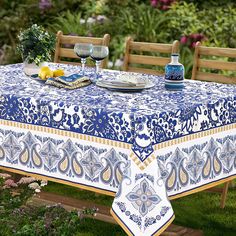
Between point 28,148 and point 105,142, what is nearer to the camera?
point 105,142

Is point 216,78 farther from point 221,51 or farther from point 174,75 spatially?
point 174,75

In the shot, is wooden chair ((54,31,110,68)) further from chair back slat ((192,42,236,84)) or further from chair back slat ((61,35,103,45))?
chair back slat ((192,42,236,84))

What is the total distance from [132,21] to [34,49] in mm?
4177

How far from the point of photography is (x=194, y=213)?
19.8 ft

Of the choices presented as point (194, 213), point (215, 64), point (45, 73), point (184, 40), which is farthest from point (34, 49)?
point (184, 40)

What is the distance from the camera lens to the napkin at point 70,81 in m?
5.07

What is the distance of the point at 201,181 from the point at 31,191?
1017 millimetres

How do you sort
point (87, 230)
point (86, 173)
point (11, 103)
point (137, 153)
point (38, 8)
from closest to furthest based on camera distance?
point (137, 153) < point (86, 173) < point (11, 103) < point (87, 230) < point (38, 8)

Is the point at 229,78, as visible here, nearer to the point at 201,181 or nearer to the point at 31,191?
the point at 201,181

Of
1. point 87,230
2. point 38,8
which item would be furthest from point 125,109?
point 38,8

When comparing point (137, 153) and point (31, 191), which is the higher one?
point (137, 153)

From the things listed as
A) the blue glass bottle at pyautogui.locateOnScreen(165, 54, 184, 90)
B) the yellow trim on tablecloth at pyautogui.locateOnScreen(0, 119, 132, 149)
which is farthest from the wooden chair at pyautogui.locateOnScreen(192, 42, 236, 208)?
the yellow trim on tablecloth at pyautogui.locateOnScreen(0, 119, 132, 149)

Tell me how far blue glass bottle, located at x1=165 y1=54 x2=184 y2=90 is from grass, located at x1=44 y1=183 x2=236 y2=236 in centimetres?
118

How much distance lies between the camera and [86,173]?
15.0 ft
